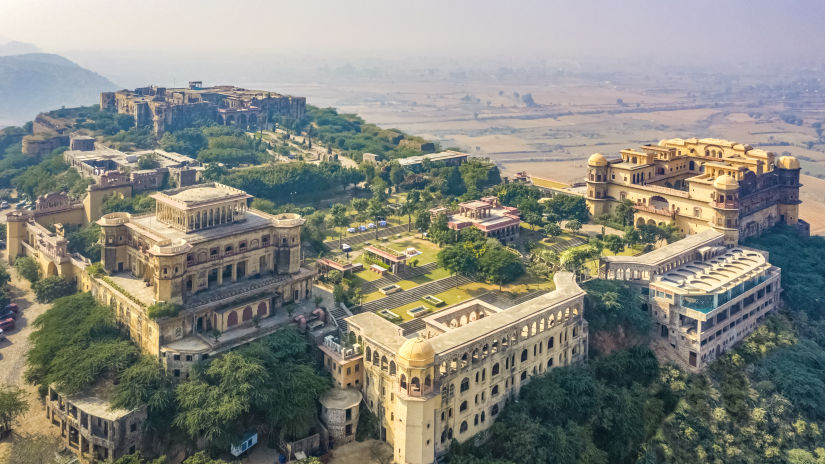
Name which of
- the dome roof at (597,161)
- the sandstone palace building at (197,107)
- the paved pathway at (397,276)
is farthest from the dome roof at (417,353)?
the sandstone palace building at (197,107)

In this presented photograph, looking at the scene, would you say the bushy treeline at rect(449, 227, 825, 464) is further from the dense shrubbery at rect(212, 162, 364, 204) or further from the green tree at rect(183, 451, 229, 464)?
the dense shrubbery at rect(212, 162, 364, 204)

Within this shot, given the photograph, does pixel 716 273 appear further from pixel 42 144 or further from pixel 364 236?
pixel 42 144

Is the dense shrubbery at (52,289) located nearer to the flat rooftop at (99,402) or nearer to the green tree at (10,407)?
the green tree at (10,407)

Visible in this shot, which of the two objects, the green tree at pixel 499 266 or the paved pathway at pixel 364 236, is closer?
the green tree at pixel 499 266

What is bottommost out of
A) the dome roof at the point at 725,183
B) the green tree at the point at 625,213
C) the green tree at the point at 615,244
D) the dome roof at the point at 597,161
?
the green tree at the point at 615,244

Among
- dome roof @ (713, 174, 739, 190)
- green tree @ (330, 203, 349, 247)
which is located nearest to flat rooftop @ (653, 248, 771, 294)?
dome roof @ (713, 174, 739, 190)

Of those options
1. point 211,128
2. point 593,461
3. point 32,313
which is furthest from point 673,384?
point 211,128

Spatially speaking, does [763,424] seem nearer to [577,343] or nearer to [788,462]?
[788,462]

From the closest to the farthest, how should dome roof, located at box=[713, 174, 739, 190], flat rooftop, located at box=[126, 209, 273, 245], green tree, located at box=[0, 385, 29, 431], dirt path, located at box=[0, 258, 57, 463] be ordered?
green tree, located at box=[0, 385, 29, 431] < dirt path, located at box=[0, 258, 57, 463] < flat rooftop, located at box=[126, 209, 273, 245] < dome roof, located at box=[713, 174, 739, 190]
